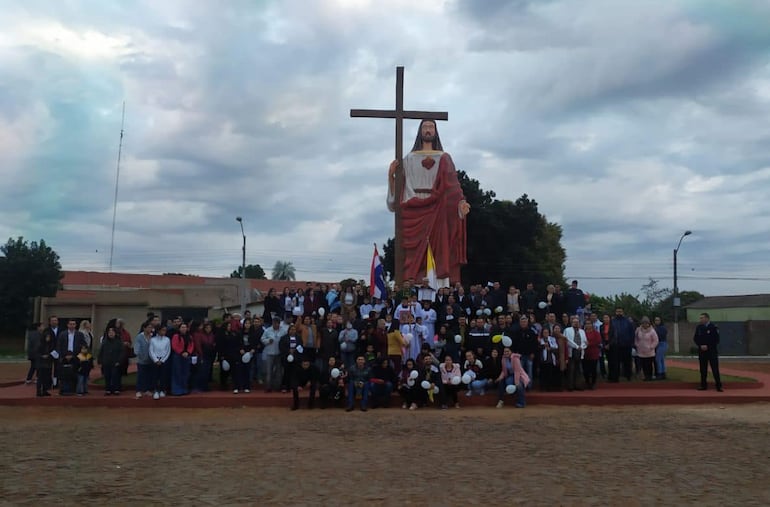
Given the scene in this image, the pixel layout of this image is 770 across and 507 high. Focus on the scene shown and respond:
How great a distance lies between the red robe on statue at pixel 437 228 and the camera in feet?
64.3

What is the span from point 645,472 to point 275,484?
381 cm

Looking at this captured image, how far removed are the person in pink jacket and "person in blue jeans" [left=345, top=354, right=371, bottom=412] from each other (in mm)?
6161

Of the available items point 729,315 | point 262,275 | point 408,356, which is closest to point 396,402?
point 408,356

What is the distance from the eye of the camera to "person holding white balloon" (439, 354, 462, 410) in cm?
1309

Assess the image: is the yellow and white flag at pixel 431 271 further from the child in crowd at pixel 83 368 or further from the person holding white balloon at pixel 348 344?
the child in crowd at pixel 83 368

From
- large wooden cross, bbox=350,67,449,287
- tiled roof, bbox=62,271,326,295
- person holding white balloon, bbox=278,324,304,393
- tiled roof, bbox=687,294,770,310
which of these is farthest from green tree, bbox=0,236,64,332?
tiled roof, bbox=687,294,770,310

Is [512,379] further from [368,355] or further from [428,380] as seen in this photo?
[368,355]

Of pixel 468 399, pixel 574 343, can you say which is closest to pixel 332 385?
pixel 468 399

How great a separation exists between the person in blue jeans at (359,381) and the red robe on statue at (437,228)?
6.75 m

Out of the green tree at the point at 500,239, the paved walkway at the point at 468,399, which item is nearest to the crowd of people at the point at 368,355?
the paved walkway at the point at 468,399

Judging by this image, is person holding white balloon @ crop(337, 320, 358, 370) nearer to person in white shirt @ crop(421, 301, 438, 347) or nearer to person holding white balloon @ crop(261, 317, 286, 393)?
person holding white balloon @ crop(261, 317, 286, 393)

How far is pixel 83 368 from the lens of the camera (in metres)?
14.4

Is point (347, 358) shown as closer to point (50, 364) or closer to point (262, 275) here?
point (50, 364)

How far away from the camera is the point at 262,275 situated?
270 ft
